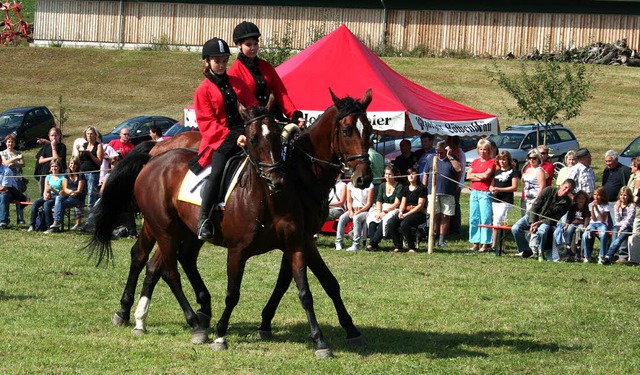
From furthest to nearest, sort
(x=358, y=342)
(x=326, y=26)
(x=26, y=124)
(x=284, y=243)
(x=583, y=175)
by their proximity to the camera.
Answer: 1. (x=326, y=26)
2. (x=26, y=124)
3. (x=583, y=175)
4. (x=358, y=342)
5. (x=284, y=243)

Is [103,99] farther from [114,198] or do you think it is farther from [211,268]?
[114,198]

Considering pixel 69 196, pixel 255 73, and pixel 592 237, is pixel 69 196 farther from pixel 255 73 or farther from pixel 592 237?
pixel 255 73

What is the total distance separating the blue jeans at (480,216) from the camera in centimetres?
1742

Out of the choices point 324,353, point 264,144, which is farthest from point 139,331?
point 264,144

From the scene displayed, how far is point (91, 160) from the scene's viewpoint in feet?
65.0

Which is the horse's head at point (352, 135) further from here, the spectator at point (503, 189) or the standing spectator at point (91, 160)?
the standing spectator at point (91, 160)

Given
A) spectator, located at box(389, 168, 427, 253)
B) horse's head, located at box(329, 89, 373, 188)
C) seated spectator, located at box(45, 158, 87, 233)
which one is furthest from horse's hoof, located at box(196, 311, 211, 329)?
seated spectator, located at box(45, 158, 87, 233)

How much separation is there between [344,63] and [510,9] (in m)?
30.2

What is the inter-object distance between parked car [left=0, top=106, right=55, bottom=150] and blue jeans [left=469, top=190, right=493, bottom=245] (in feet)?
74.8

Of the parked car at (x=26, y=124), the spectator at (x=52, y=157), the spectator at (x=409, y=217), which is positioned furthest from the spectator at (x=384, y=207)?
the parked car at (x=26, y=124)

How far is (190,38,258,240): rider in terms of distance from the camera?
9008 mm

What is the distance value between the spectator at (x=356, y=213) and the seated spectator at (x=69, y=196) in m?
5.14

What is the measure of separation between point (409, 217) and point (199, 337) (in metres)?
8.42

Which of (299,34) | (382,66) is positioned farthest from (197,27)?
(382,66)
